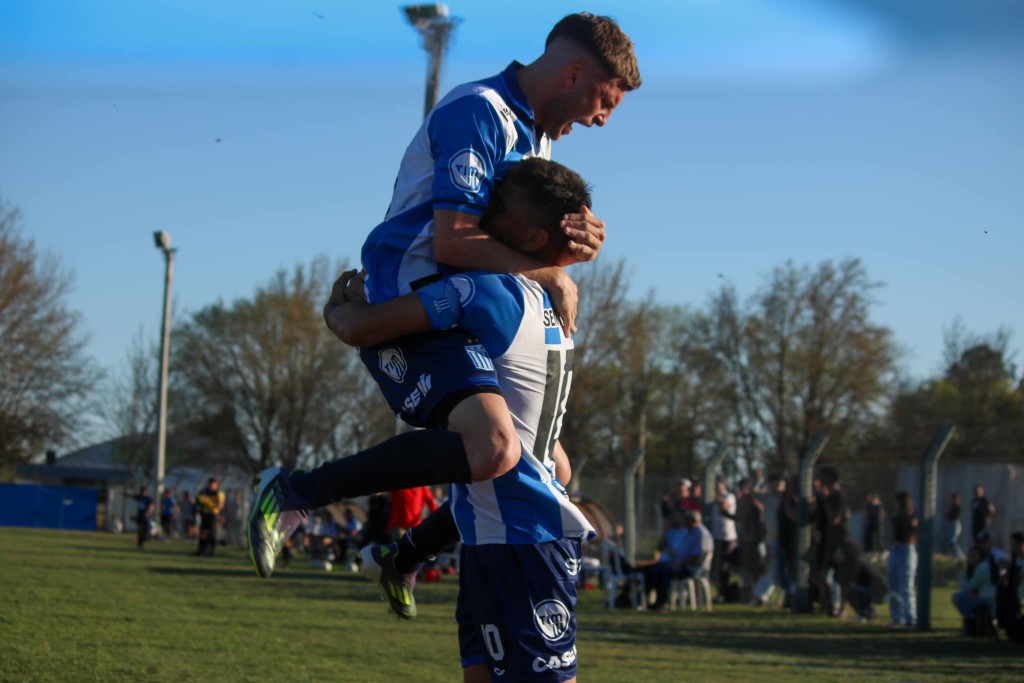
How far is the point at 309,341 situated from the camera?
190ft

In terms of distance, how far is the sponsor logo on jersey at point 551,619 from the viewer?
12.8 ft

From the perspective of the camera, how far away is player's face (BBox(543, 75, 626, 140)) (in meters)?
4.15

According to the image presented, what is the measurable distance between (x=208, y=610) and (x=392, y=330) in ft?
30.0

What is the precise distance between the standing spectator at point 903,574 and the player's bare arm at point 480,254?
12.2 meters

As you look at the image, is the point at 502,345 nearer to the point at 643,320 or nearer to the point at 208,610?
the point at 208,610

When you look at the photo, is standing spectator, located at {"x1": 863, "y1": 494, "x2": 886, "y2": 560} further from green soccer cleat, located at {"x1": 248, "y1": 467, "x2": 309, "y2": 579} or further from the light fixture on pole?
green soccer cleat, located at {"x1": 248, "y1": 467, "x2": 309, "y2": 579}

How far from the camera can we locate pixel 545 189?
13.1 feet

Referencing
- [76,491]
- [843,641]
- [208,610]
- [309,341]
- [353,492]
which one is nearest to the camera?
[353,492]

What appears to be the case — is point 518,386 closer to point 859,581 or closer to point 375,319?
point 375,319

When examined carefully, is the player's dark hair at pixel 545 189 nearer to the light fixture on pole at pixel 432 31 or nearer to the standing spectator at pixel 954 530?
the light fixture on pole at pixel 432 31

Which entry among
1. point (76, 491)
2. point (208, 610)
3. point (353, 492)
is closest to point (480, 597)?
point (353, 492)

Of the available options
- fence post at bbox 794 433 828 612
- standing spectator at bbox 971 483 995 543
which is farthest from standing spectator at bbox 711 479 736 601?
standing spectator at bbox 971 483 995 543

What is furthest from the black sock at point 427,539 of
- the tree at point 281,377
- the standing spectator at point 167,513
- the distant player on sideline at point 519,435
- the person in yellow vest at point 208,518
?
the tree at point 281,377

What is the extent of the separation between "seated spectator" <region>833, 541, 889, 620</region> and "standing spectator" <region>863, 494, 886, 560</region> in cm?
50
